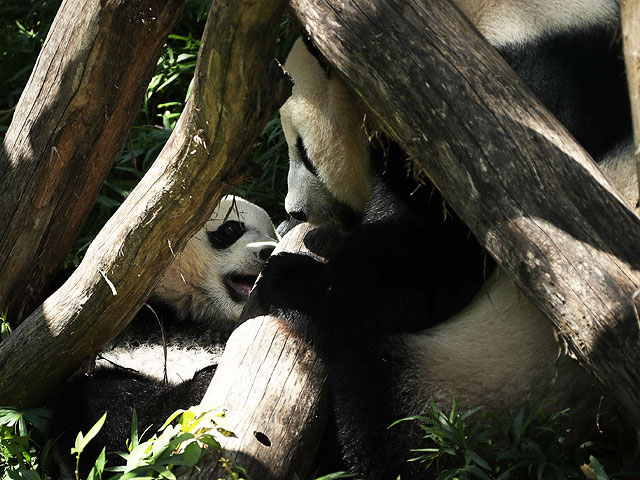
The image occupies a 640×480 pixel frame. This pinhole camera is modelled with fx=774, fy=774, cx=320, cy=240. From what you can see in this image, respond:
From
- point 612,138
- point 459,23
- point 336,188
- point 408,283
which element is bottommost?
point 408,283

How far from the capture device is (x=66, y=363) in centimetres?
268

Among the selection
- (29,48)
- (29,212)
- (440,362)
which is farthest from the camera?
(29,48)

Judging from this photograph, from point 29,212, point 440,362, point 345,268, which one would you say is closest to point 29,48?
point 29,212

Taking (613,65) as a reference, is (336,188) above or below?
below

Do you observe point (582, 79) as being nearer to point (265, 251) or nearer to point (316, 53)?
point (316, 53)

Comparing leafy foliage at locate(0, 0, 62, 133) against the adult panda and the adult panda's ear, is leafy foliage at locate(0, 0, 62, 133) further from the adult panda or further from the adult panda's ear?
the adult panda's ear

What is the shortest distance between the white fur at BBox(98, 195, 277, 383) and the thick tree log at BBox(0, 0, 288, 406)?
1.54ft

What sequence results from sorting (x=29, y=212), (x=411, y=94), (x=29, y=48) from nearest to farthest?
(x=411, y=94) < (x=29, y=212) < (x=29, y=48)

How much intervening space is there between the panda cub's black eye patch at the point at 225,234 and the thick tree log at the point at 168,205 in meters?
1.07

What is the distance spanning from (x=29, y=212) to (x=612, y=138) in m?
1.98

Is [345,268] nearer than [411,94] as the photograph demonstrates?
No

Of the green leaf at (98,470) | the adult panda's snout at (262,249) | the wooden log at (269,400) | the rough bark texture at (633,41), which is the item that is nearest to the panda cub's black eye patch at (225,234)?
the adult panda's snout at (262,249)

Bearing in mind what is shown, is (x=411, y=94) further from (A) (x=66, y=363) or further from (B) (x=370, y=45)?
(A) (x=66, y=363)

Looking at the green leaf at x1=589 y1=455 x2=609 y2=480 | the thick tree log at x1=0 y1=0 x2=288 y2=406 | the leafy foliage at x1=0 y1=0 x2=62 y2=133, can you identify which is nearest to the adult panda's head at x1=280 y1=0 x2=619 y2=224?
the thick tree log at x1=0 y1=0 x2=288 y2=406
